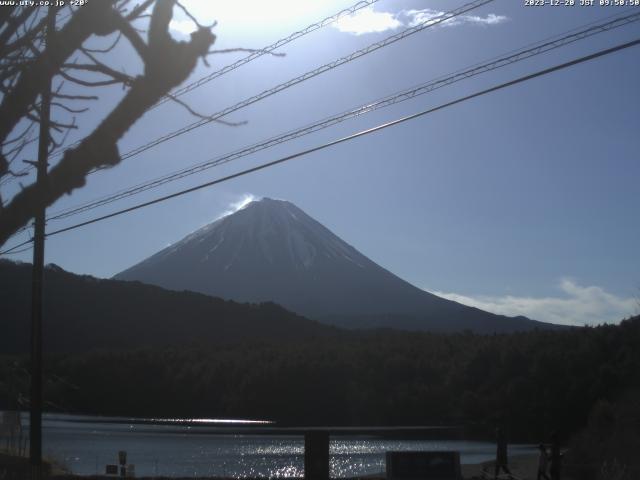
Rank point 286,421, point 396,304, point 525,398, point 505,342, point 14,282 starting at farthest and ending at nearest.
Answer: point 396,304 < point 14,282 < point 286,421 < point 505,342 < point 525,398

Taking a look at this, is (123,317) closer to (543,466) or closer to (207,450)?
(207,450)

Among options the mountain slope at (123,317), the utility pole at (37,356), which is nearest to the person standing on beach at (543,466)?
the utility pole at (37,356)

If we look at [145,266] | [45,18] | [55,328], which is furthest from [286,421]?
[145,266]

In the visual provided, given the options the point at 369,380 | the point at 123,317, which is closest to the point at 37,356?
the point at 369,380

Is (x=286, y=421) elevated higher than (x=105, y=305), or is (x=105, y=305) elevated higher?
(x=105, y=305)

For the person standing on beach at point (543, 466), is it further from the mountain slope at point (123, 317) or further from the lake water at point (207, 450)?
the mountain slope at point (123, 317)

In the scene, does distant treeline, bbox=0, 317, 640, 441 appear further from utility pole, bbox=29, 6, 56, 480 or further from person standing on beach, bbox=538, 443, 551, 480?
utility pole, bbox=29, 6, 56, 480

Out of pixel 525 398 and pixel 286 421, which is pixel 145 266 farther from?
pixel 525 398
